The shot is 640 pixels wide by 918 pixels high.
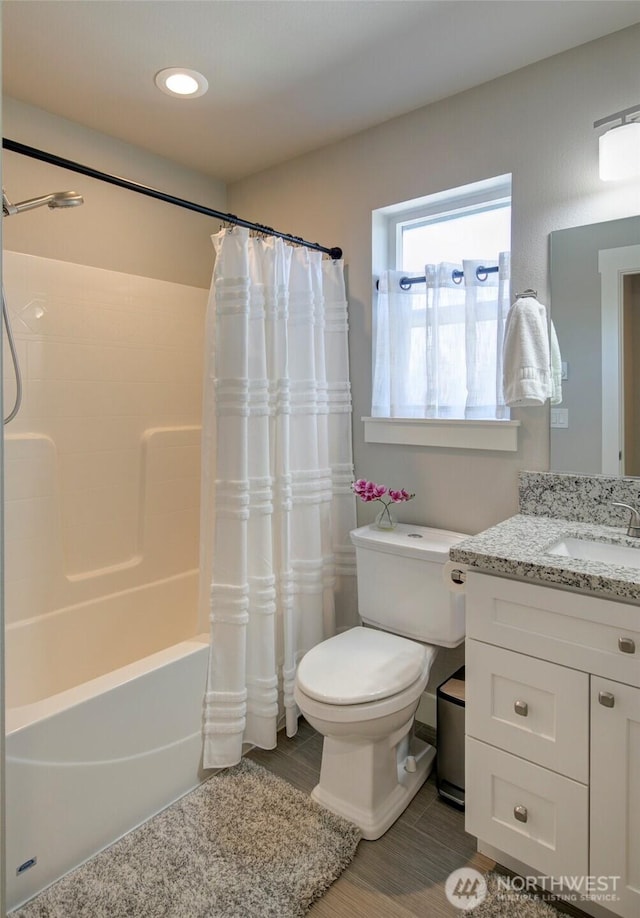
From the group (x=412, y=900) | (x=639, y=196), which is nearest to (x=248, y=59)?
(x=639, y=196)

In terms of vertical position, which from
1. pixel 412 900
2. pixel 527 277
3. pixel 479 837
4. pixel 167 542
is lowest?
pixel 412 900

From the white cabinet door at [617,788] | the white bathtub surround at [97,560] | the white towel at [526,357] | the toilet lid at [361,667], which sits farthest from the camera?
the white towel at [526,357]

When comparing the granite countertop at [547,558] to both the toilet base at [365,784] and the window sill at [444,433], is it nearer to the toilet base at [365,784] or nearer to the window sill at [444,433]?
the window sill at [444,433]

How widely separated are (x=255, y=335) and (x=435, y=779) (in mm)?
1713

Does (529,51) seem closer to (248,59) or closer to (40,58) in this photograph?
(248,59)

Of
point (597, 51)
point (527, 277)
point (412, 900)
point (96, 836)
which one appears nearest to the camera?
point (412, 900)

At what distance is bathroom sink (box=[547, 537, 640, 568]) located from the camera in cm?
153

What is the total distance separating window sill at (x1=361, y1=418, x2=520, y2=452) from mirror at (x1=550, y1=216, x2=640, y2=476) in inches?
6.6

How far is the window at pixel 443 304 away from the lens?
2.09m

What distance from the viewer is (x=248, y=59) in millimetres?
1836

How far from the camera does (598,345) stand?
1767mm

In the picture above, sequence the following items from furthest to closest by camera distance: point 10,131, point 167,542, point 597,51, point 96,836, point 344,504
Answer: point 167,542
point 344,504
point 10,131
point 597,51
point 96,836

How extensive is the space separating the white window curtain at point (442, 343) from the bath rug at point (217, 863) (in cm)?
151

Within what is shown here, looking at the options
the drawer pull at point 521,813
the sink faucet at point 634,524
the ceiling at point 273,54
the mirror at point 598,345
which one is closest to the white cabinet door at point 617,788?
the drawer pull at point 521,813
